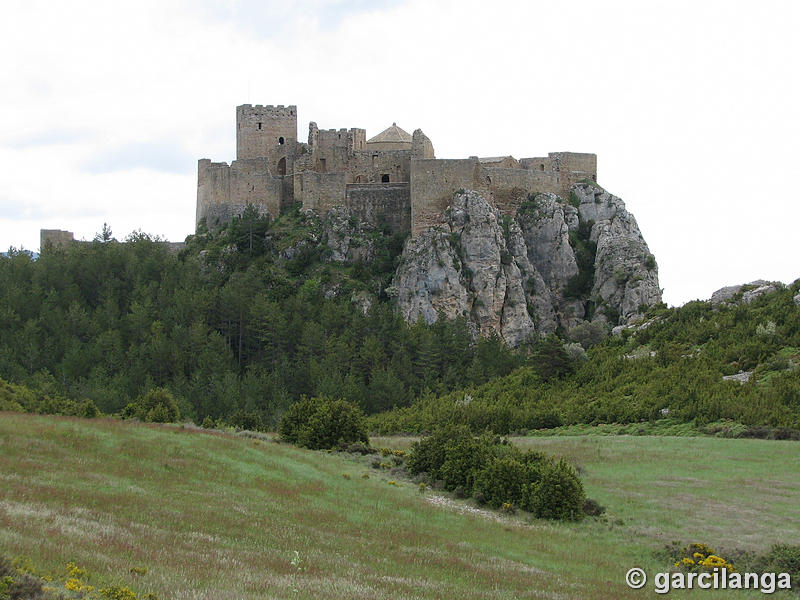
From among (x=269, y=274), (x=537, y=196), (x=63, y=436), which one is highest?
(x=537, y=196)

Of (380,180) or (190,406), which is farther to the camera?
(380,180)

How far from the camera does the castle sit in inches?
2403

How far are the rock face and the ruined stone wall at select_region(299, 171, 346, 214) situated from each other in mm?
6696

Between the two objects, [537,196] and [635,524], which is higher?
[537,196]

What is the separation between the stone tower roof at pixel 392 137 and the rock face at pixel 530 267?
356 inches

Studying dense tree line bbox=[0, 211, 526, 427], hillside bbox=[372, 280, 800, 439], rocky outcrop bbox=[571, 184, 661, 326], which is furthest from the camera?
rocky outcrop bbox=[571, 184, 661, 326]

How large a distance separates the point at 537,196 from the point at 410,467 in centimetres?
4211

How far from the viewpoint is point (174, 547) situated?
12.4 m

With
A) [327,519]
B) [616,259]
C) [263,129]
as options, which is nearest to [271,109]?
[263,129]

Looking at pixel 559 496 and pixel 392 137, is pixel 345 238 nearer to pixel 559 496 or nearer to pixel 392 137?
pixel 392 137

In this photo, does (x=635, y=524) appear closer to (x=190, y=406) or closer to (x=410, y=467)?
(x=410, y=467)

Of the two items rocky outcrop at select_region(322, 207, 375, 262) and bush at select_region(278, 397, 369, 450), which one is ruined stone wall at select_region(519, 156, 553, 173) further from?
bush at select_region(278, 397, 369, 450)

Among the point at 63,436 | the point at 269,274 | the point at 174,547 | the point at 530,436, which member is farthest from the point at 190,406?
the point at 174,547
